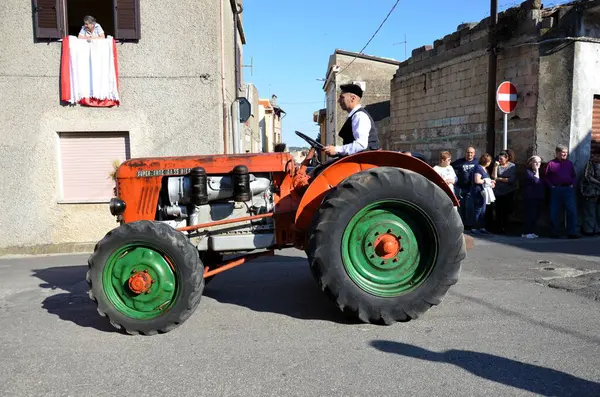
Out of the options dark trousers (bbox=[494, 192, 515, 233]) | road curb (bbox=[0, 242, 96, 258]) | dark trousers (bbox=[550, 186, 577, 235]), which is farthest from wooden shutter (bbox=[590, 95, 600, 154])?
road curb (bbox=[0, 242, 96, 258])

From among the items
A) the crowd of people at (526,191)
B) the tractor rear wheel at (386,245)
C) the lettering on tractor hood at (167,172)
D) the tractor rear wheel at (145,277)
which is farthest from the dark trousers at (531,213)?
the tractor rear wheel at (145,277)

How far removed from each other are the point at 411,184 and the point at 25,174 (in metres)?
7.35

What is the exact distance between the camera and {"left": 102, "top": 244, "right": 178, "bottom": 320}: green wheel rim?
142 inches

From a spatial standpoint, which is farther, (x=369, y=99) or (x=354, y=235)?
(x=369, y=99)

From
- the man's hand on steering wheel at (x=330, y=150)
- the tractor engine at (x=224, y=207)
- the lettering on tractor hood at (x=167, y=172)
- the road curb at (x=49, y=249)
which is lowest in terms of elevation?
the road curb at (x=49, y=249)

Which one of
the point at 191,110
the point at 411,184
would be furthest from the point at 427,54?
the point at 411,184

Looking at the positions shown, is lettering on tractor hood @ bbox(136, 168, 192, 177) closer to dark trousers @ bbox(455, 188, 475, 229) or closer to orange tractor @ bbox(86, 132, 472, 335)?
orange tractor @ bbox(86, 132, 472, 335)

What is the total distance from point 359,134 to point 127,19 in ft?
19.6

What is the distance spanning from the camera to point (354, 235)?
3.77m

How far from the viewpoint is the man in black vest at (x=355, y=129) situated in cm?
403

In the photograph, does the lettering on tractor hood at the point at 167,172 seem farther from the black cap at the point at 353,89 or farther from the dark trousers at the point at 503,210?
the dark trousers at the point at 503,210

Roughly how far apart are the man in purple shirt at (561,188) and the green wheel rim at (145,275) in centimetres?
693

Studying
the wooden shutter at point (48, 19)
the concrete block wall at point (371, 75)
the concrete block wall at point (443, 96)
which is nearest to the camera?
the wooden shutter at point (48, 19)

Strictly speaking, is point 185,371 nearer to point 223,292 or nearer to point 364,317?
point 364,317
